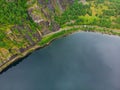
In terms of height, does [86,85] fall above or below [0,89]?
below

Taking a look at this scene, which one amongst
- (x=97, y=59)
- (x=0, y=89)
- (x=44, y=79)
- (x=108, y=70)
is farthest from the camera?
(x=97, y=59)

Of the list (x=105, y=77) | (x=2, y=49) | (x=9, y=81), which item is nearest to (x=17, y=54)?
(x=2, y=49)

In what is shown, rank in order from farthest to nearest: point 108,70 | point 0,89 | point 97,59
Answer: point 97,59
point 108,70
point 0,89

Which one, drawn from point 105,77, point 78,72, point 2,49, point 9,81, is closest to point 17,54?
point 2,49

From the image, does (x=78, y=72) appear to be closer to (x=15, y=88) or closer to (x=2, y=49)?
(x=15, y=88)

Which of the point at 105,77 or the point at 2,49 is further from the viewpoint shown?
the point at 2,49

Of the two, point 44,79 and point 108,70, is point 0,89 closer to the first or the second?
point 44,79
